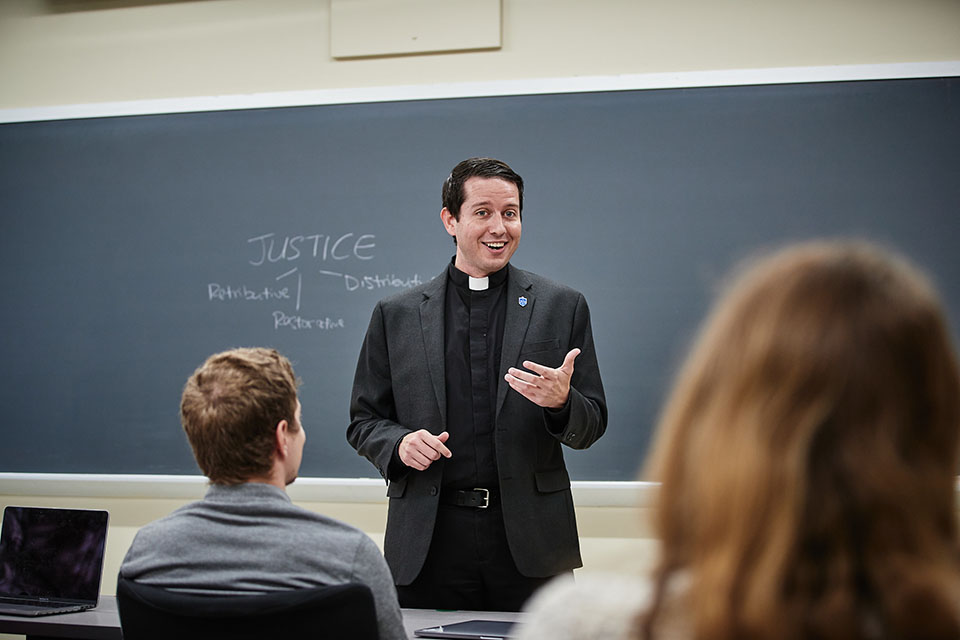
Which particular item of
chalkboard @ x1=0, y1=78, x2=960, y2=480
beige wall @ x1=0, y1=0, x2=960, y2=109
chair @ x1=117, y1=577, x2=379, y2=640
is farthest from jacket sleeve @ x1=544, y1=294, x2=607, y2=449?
beige wall @ x1=0, y1=0, x2=960, y2=109

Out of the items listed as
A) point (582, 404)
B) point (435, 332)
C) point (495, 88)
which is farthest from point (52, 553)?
point (495, 88)

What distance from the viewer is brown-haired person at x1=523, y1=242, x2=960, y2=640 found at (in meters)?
0.67

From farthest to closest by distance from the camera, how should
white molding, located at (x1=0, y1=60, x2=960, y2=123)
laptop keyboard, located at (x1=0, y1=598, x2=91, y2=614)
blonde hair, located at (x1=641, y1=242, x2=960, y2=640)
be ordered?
white molding, located at (x1=0, y1=60, x2=960, y2=123)
laptop keyboard, located at (x1=0, y1=598, x2=91, y2=614)
blonde hair, located at (x1=641, y1=242, x2=960, y2=640)

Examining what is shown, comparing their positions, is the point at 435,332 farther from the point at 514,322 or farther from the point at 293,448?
the point at 293,448

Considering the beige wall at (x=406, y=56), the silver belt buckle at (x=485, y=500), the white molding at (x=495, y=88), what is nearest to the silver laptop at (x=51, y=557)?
the silver belt buckle at (x=485, y=500)

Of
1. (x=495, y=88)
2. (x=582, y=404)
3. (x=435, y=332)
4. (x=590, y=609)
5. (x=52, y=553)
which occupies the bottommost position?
(x=52, y=553)

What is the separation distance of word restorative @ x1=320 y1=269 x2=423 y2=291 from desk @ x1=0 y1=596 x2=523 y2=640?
1.62 meters

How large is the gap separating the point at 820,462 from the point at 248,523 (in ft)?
3.10

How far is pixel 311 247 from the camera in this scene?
11.5ft

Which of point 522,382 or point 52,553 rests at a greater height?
point 522,382

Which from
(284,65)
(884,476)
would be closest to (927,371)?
(884,476)

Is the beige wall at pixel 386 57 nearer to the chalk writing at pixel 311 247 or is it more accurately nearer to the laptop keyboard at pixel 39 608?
the chalk writing at pixel 311 247

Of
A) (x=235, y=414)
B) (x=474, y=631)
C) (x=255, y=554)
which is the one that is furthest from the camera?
(x=474, y=631)

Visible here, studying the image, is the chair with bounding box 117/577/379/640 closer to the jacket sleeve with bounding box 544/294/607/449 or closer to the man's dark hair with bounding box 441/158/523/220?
the jacket sleeve with bounding box 544/294/607/449
